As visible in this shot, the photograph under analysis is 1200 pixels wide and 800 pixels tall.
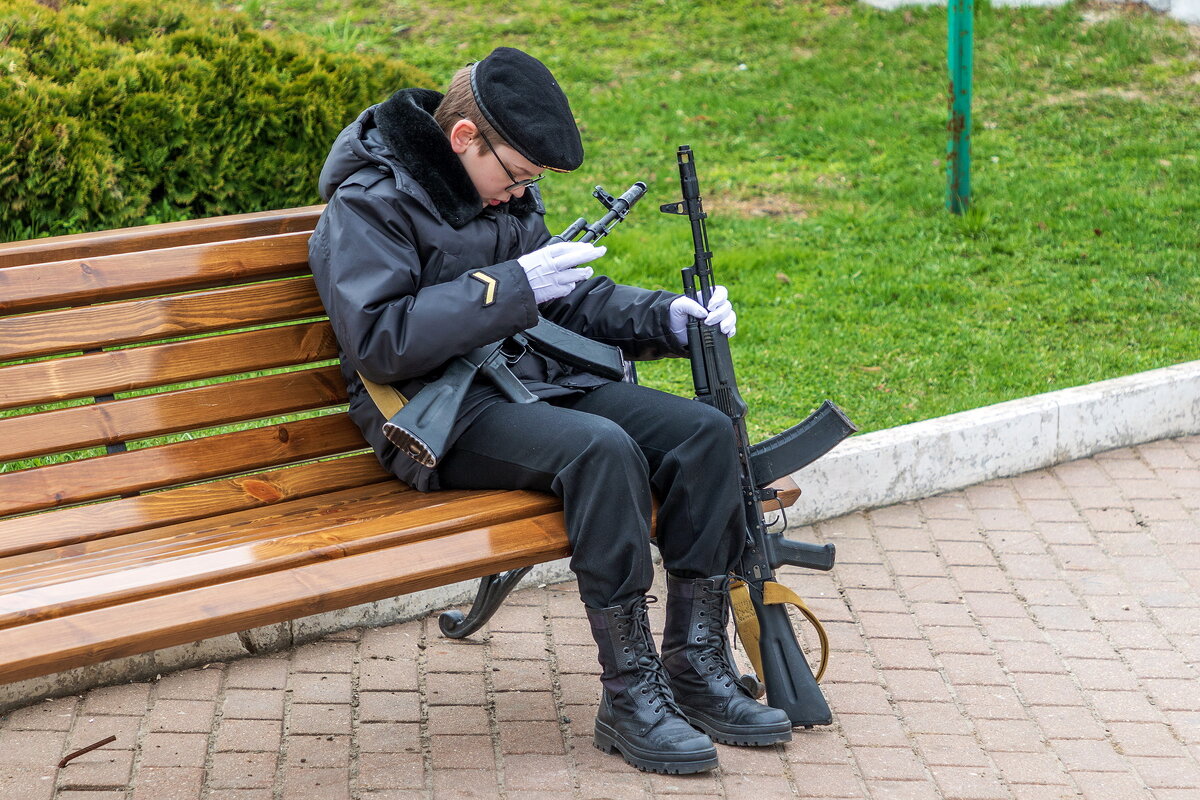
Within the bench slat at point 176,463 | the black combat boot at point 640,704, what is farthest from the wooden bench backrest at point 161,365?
the black combat boot at point 640,704

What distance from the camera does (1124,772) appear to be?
3.01 m

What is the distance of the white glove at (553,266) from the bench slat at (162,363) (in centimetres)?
62

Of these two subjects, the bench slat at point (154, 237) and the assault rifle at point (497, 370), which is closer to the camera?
the assault rifle at point (497, 370)

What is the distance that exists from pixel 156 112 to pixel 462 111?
2.18m

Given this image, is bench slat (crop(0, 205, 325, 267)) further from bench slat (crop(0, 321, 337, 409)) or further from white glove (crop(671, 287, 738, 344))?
white glove (crop(671, 287, 738, 344))

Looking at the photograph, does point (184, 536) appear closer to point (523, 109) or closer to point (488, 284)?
point (488, 284)

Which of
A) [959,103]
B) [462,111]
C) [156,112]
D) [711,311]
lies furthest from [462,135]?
[959,103]

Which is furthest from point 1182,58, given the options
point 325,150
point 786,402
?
point 325,150

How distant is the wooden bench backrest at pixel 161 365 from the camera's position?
2.99 m

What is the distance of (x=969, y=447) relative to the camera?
4.48 m

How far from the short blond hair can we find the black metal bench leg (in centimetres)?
103

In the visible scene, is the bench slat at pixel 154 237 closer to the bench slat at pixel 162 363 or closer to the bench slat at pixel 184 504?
the bench slat at pixel 162 363

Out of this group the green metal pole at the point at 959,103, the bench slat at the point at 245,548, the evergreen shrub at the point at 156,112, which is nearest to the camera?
the bench slat at the point at 245,548

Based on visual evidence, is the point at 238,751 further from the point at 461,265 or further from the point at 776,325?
the point at 776,325
